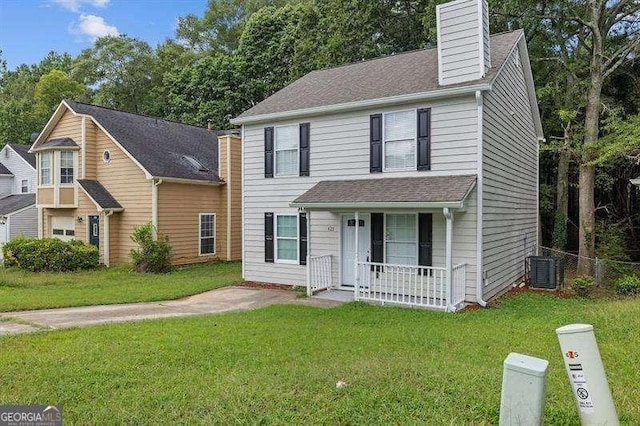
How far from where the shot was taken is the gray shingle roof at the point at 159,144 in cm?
1667

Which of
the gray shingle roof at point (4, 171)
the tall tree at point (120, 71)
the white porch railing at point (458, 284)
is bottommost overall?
the white porch railing at point (458, 284)

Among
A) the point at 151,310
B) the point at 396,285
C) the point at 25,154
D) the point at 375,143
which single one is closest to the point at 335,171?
the point at 375,143

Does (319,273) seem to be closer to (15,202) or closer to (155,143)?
(155,143)

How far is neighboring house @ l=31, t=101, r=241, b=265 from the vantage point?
16.4 m

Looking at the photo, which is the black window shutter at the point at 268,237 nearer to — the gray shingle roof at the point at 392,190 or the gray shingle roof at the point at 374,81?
the gray shingle roof at the point at 392,190

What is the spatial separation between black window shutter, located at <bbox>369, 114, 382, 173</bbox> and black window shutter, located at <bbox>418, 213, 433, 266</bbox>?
1.70 meters

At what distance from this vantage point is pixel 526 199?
47.3ft

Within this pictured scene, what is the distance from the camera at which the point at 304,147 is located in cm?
1205

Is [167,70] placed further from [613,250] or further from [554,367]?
[554,367]

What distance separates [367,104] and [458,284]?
4.78 meters

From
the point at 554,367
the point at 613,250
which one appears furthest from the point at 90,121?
the point at 613,250

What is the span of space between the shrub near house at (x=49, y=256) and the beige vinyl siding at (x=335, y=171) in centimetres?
678

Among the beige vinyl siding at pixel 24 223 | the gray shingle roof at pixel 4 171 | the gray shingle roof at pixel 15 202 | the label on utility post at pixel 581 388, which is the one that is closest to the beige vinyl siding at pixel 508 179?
the label on utility post at pixel 581 388

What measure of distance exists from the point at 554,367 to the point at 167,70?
124ft
